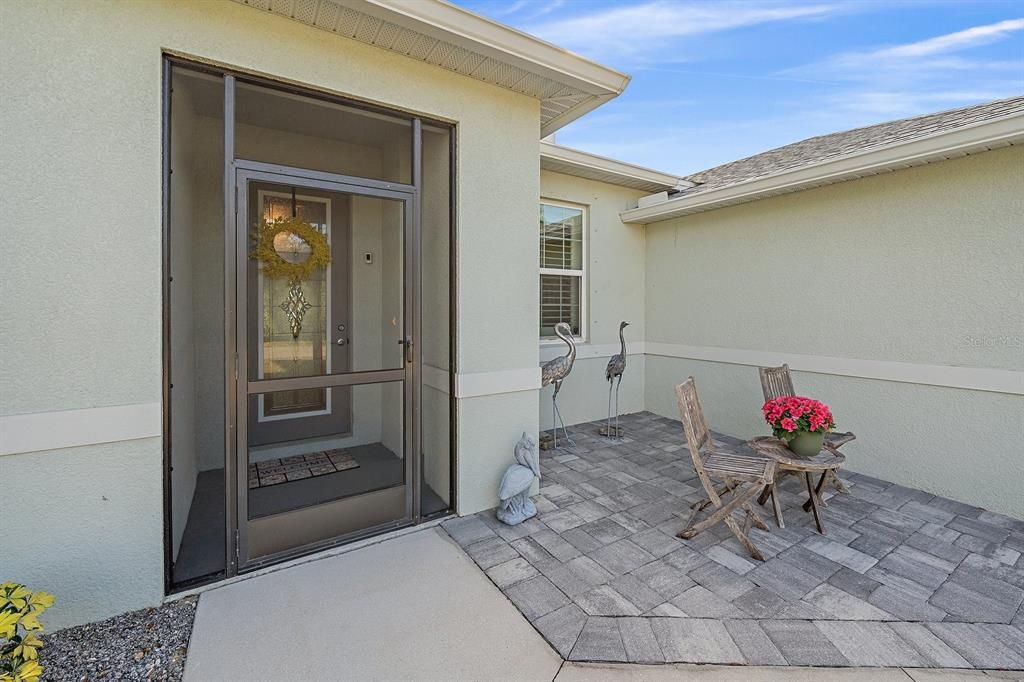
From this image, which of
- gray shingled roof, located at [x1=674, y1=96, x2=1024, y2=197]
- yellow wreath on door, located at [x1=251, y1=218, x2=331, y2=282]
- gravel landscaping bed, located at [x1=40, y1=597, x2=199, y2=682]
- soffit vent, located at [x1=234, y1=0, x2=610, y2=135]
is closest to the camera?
gravel landscaping bed, located at [x1=40, y1=597, x2=199, y2=682]

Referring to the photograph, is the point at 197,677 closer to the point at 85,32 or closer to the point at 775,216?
the point at 85,32

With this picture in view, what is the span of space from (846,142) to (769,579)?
504 centimetres

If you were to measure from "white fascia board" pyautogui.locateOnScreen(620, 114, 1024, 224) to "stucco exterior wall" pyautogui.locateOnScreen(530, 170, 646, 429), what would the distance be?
22.8 inches

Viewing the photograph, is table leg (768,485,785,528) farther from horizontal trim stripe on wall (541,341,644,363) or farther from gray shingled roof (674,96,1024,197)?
gray shingled roof (674,96,1024,197)

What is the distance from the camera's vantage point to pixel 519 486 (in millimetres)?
3340

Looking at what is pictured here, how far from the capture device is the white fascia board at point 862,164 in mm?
3311

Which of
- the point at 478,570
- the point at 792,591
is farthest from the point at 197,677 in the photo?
the point at 792,591

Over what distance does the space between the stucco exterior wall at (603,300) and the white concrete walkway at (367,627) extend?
10.6ft

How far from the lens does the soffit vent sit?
252 centimetres

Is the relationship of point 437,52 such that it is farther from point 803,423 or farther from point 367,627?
point 803,423

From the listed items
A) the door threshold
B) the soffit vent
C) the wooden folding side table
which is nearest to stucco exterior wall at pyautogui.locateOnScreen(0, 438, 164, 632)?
the door threshold

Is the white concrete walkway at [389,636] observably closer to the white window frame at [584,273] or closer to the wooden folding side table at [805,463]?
the wooden folding side table at [805,463]

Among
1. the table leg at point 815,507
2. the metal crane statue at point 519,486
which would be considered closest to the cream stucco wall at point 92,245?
the metal crane statue at point 519,486

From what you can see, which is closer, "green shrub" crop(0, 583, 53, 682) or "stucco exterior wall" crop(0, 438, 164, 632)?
"green shrub" crop(0, 583, 53, 682)
